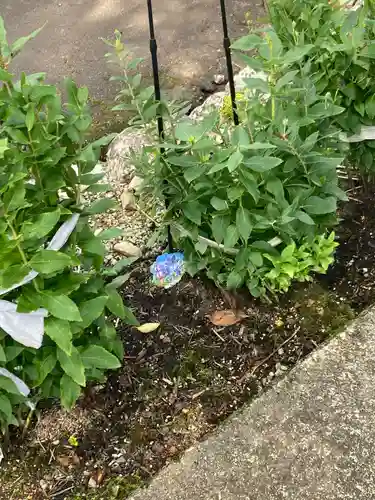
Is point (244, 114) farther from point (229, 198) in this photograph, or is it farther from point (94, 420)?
point (94, 420)

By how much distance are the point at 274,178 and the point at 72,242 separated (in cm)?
82

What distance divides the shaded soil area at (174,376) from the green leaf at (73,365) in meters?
0.45

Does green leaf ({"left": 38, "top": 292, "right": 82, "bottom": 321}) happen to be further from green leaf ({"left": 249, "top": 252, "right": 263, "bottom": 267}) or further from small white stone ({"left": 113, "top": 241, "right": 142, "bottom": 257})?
small white stone ({"left": 113, "top": 241, "right": 142, "bottom": 257})

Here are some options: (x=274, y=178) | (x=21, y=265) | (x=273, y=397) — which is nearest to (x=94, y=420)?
(x=273, y=397)

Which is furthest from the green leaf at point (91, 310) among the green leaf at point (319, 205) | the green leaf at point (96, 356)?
the green leaf at point (319, 205)

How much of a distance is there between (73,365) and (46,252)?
0.41 metres

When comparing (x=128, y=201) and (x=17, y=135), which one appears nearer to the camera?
(x=17, y=135)

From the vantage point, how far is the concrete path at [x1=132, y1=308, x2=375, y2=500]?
6.84 ft

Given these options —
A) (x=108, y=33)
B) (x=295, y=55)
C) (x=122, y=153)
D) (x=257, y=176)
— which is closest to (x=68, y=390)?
(x=257, y=176)

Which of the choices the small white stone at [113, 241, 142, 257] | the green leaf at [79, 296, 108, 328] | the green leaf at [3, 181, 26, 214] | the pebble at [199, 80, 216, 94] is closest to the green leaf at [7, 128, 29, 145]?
the green leaf at [3, 181, 26, 214]

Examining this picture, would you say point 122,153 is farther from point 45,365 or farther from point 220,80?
point 45,365

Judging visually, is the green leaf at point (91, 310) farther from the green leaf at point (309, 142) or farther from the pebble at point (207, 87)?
the pebble at point (207, 87)

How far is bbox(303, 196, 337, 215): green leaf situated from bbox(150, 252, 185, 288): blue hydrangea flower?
63 cm

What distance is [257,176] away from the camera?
240 centimetres
